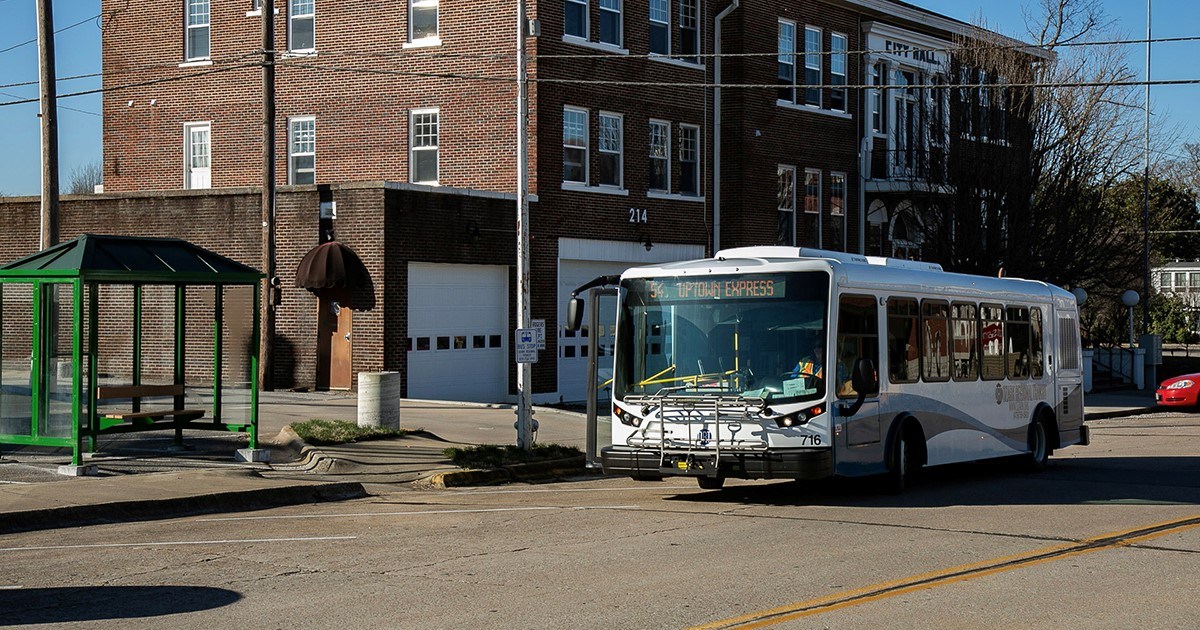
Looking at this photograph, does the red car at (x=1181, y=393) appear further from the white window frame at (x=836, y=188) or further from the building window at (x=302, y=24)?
the building window at (x=302, y=24)

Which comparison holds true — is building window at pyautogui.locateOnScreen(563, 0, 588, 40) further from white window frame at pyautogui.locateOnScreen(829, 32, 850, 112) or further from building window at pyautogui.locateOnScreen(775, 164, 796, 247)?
white window frame at pyautogui.locateOnScreen(829, 32, 850, 112)

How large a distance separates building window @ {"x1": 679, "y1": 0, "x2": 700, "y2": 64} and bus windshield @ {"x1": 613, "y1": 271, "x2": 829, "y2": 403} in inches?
792

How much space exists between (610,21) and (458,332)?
8.51 m

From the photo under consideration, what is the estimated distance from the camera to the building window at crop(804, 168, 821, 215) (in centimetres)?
3800

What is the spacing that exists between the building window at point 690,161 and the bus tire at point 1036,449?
16.2 meters

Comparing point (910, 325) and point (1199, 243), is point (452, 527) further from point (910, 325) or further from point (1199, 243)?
point (1199, 243)

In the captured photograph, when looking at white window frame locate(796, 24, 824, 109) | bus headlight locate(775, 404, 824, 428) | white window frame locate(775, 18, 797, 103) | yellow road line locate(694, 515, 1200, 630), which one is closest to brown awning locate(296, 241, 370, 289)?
white window frame locate(775, 18, 797, 103)

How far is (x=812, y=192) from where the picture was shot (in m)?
38.3

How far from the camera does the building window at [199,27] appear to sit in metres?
34.4

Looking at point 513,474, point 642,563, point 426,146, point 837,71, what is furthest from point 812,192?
point 642,563

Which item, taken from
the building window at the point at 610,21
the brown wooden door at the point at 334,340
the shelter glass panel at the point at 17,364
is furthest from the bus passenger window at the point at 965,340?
the building window at the point at 610,21

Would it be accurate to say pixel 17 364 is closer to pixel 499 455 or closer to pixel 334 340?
pixel 499 455

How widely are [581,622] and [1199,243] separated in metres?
85.8

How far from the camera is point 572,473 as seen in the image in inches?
754
